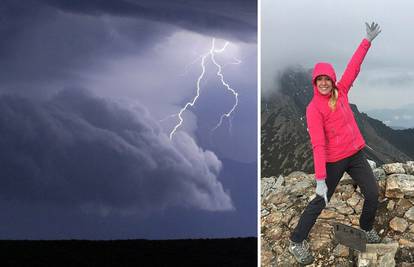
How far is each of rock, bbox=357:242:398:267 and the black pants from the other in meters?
0.15

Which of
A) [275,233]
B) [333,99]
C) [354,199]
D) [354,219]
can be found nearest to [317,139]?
[333,99]

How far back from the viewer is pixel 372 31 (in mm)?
4379

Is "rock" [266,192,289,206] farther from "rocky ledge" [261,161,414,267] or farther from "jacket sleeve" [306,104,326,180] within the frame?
"jacket sleeve" [306,104,326,180]

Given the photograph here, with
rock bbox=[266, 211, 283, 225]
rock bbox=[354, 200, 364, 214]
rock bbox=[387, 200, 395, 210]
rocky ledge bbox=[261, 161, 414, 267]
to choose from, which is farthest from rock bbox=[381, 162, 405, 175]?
A: rock bbox=[266, 211, 283, 225]

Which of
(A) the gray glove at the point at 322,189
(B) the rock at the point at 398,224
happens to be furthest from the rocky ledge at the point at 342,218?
(A) the gray glove at the point at 322,189

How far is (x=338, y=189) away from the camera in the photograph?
4.42m

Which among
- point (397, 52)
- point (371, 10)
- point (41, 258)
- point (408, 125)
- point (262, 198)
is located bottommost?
point (41, 258)

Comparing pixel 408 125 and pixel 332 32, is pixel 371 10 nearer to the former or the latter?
pixel 332 32

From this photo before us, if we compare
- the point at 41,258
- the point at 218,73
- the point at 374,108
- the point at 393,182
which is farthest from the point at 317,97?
the point at 41,258

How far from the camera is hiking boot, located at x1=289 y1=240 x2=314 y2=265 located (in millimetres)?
4312

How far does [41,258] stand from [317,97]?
2836mm

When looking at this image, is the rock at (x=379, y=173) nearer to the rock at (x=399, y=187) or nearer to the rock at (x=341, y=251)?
the rock at (x=399, y=187)

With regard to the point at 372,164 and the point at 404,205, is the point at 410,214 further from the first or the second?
the point at 372,164

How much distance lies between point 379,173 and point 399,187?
0.57 feet
